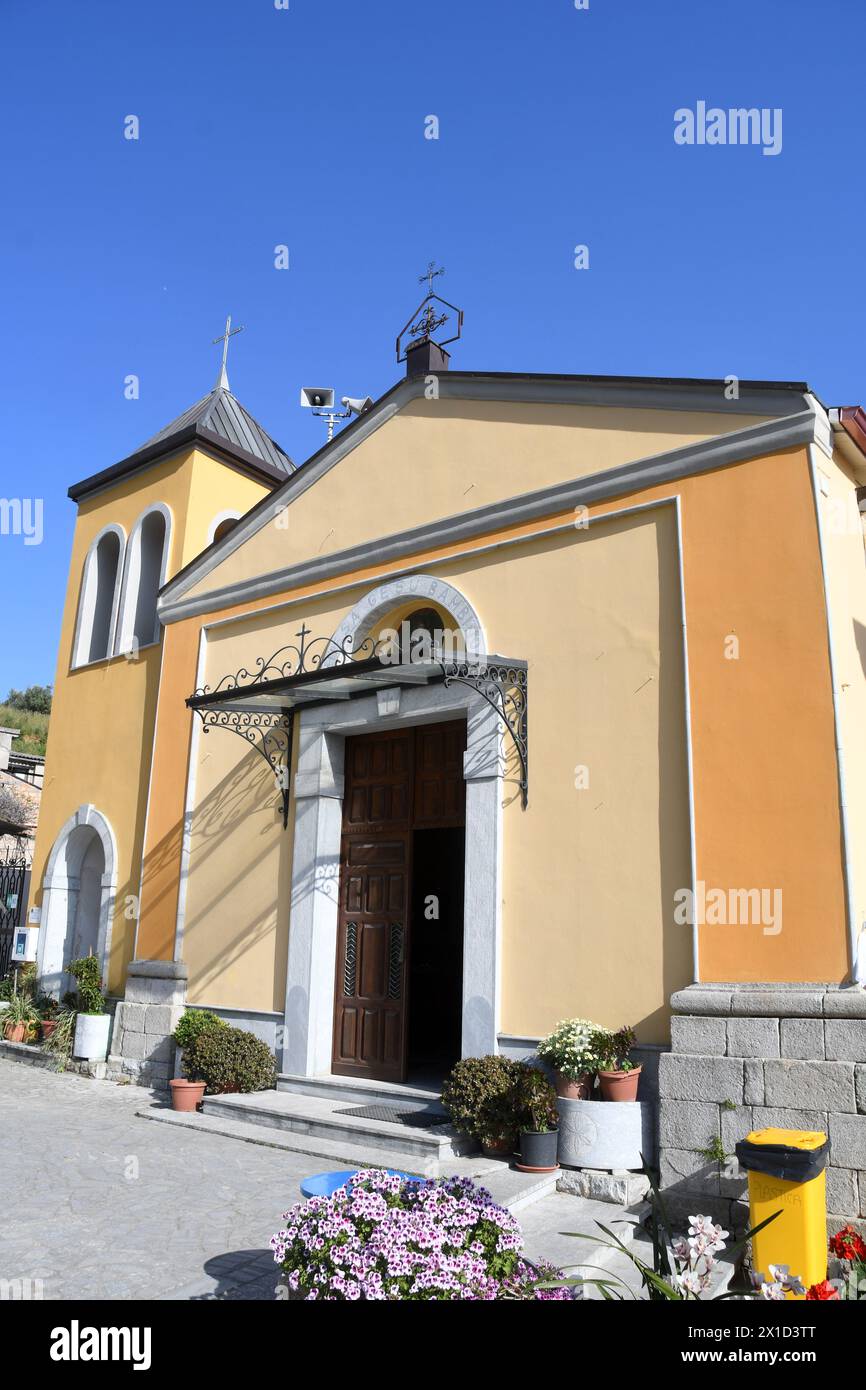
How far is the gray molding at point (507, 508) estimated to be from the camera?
7.80 metres

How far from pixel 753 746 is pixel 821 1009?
1879 millimetres

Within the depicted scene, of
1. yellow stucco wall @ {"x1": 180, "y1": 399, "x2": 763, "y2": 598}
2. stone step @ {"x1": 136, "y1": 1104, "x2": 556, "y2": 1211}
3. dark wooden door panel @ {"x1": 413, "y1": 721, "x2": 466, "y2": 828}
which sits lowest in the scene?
stone step @ {"x1": 136, "y1": 1104, "x2": 556, "y2": 1211}

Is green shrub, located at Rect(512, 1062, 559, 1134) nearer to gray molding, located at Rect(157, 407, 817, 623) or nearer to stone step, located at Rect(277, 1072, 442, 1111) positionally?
stone step, located at Rect(277, 1072, 442, 1111)

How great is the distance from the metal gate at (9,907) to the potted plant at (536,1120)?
10981 millimetres

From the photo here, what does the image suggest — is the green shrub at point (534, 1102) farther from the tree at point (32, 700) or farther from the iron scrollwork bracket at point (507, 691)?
the tree at point (32, 700)

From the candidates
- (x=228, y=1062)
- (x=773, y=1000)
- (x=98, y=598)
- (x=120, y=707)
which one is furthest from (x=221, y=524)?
(x=773, y=1000)

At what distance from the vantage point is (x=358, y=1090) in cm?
940

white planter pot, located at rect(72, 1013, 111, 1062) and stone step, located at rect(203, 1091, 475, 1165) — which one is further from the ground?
white planter pot, located at rect(72, 1013, 111, 1062)

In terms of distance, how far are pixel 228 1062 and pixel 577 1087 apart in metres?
4.08

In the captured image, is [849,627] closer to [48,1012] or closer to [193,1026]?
[193,1026]

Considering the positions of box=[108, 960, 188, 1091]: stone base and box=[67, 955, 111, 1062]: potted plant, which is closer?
box=[108, 960, 188, 1091]: stone base

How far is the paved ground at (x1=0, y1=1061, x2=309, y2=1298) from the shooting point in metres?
5.36

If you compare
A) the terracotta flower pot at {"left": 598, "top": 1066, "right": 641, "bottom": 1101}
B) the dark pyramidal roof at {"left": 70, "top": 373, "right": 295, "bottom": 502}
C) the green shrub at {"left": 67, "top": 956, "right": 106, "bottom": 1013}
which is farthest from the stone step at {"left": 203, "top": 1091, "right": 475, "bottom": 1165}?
the dark pyramidal roof at {"left": 70, "top": 373, "right": 295, "bottom": 502}
